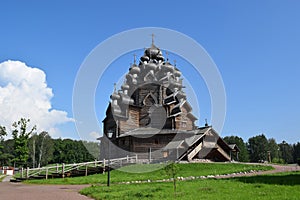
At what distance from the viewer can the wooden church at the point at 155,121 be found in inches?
1388

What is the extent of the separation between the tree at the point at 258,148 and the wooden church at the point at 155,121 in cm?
5025

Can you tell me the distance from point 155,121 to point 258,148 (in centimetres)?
5958

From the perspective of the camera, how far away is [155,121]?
137 ft

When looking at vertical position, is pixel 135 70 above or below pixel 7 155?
above

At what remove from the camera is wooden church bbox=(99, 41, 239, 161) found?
35.2 meters

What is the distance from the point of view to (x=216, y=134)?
119 feet

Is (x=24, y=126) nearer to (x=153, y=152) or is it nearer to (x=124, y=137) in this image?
(x=124, y=137)

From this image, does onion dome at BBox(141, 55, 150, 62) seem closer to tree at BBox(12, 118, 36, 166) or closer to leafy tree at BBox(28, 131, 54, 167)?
tree at BBox(12, 118, 36, 166)

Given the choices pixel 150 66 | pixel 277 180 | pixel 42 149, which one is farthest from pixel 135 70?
pixel 42 149

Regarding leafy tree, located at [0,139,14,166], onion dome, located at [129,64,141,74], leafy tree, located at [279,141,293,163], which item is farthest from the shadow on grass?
leafy tree, located at [279,141,293,163]

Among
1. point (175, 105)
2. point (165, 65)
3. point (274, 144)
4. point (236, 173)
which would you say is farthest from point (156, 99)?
point (274, 144)

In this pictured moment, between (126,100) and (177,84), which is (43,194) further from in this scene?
(177,84)

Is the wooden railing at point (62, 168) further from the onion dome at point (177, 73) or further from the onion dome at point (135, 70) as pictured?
the onion dome at point (177, 73)

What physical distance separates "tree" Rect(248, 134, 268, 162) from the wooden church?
50.3m
